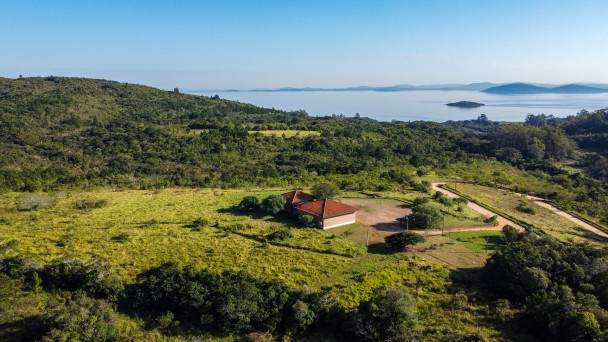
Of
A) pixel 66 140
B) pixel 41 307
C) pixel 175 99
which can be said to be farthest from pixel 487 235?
pixel 175 99

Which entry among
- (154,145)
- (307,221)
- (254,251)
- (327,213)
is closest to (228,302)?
(254,251)

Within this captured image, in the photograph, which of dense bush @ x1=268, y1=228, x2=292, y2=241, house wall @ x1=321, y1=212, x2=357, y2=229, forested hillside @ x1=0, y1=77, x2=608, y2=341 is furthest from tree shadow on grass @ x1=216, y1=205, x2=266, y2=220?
house wall @ x1=321, y1=212, x2=357, y2=229

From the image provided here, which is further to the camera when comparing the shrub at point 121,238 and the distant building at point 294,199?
the distant building at point 294,199

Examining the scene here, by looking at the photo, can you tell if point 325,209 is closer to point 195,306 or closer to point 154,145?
point 195,306

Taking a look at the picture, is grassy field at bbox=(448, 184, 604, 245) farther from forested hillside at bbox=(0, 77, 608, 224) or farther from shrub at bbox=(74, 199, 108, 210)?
shrub at bbox=(74, 199, 108, 210)

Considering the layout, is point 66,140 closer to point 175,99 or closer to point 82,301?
point 175,99

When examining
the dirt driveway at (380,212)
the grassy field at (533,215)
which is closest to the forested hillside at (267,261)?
the grassy field at (533,215)

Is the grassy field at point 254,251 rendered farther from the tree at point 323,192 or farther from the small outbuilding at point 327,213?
the tree at point 323,192
